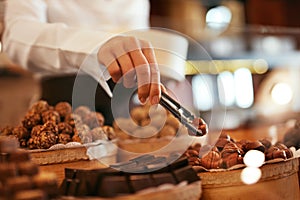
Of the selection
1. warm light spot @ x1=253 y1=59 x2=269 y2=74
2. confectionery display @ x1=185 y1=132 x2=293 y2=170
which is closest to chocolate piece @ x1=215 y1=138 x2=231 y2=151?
confectionery display @ x1=185 y1=132 x2=293 y2=170

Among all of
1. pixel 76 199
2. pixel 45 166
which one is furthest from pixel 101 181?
pixel 45 166

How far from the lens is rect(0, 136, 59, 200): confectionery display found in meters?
0.49

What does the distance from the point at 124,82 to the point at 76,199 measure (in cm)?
28

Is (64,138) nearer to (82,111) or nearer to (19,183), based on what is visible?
(82,111)

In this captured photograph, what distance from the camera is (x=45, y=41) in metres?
1.14

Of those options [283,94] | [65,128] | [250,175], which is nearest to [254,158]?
[250,175]

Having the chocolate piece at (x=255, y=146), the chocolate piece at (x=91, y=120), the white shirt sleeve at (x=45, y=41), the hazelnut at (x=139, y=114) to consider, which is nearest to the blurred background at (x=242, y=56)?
the hazelnut at (x=139, y=114)

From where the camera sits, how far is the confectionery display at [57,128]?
848mm

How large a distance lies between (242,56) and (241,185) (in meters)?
2.53

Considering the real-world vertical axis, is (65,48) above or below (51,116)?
above

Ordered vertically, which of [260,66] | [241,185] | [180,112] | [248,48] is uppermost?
[248,48]

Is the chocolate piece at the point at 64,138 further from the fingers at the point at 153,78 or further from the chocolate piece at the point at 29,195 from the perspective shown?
the chocolate piece at the point at 29,195

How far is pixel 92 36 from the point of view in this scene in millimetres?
1017

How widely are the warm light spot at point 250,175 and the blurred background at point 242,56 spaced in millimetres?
1227
